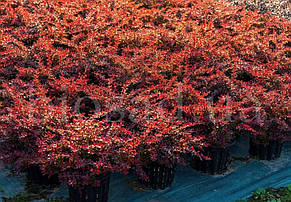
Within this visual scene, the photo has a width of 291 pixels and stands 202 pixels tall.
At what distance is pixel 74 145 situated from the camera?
3.60 m

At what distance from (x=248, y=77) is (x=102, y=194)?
304 centimetres

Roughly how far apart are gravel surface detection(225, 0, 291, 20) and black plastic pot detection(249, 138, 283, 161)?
424 centimetres

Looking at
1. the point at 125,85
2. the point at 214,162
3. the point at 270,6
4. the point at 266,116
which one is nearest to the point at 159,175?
the point at 214,162

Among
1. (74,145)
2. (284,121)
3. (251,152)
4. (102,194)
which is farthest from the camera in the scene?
(251,152)

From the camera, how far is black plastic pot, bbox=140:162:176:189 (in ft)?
14.0

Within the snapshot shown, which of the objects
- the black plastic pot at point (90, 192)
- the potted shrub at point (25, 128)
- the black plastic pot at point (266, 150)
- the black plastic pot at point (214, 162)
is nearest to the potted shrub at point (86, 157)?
the black plastic pot at point (90, 192)

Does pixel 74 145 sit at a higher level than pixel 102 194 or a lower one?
higher

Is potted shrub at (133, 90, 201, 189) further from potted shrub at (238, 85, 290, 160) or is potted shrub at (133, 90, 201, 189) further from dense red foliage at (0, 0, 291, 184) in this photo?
potted shrub at (238, 85, 290, 160)

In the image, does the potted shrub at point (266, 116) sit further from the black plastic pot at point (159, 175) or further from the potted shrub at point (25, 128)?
the potted shrub at point (25, 128)

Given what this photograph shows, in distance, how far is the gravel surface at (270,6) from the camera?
8.47 metres

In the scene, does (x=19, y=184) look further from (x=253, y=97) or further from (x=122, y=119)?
(x=253, y=97)

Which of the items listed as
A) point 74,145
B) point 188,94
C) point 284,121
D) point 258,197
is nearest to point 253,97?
point 284,121

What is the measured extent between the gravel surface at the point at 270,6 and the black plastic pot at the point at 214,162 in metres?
4.91

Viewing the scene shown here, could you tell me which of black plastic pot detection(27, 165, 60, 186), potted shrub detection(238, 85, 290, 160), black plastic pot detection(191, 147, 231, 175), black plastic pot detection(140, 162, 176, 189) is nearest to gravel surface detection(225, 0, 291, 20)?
potted shrub detection(238, 85, 290, 160)
